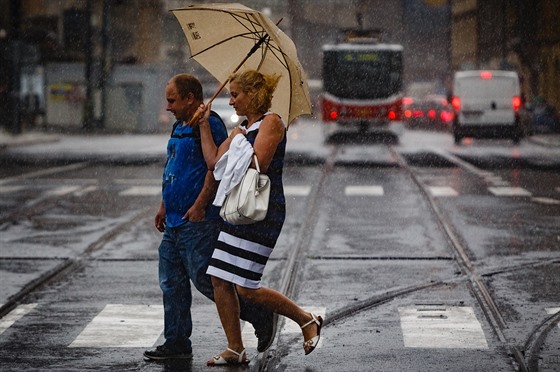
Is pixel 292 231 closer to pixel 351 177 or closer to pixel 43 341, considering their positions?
pixel 43 341

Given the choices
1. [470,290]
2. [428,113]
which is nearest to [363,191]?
[470,290]

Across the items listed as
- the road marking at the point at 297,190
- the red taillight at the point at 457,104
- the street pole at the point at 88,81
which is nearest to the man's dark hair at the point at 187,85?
the road marking at the point at 297,190

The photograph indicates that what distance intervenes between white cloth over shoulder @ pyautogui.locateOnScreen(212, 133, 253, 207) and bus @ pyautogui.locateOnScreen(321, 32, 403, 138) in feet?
115

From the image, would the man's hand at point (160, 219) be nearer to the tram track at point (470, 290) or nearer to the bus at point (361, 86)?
the tram track at point (470, 290)

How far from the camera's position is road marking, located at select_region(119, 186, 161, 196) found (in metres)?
20.3

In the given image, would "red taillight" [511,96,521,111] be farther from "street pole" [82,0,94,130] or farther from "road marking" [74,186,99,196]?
"road marking" [74,186,99,196]

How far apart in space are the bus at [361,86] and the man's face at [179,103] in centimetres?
3480

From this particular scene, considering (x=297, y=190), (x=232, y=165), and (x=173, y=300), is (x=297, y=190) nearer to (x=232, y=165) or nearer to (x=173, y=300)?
(x=173, y=300)

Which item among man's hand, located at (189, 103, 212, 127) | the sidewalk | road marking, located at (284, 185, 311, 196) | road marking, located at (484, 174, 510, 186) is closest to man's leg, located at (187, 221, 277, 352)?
man's hand, located at (189, 103, 212, 127)

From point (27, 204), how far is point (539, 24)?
1943 inches

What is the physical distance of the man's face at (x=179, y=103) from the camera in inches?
Answer: 289

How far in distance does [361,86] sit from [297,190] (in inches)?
875

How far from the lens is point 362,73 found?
A: 1689 inches

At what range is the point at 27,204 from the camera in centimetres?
1836
